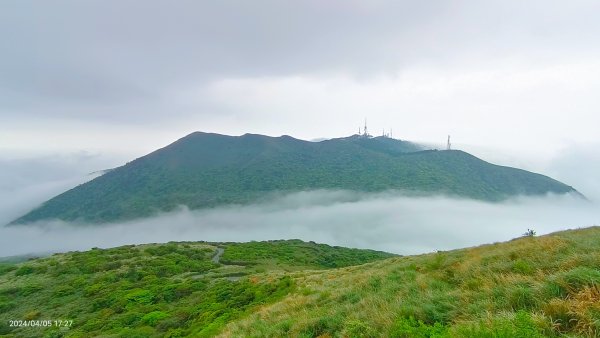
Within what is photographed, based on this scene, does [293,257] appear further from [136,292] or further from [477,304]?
[477,304]

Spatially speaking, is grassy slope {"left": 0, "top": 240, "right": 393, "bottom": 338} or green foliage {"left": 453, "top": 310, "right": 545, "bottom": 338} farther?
grassy slope {"left": 0, "top": 240, "right": 393, "bottom": 338}

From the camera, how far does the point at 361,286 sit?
14.1 meters

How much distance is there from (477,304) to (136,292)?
123 ft

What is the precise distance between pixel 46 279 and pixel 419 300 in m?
61.8

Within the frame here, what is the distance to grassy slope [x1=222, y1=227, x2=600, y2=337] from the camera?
5.96m

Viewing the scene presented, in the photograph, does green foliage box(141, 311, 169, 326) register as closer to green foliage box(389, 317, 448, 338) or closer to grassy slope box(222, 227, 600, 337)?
grassy slope box(222, 227, 600, 337)

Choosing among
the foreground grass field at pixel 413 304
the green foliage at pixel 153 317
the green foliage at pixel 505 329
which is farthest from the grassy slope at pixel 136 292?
the green foliage at pixel 505 329

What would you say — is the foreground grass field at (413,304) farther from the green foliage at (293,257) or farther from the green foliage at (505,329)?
the green foliage at (293,257)

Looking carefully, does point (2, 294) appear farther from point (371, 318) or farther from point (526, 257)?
point (526, 257)

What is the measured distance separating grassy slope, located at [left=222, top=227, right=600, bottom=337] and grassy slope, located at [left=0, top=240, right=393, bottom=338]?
735cm

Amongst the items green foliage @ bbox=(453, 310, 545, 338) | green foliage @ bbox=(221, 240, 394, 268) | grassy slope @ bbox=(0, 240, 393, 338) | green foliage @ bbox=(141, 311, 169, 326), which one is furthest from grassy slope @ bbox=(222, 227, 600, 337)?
green foliage @ bbox=(221, 240, 394, 268)

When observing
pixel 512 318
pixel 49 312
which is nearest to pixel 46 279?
pixel 49 312

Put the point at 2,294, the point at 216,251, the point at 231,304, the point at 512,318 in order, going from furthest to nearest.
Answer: the point at 216,251 → the point at 2,294 → the point at 231,304 → the point at 512,318

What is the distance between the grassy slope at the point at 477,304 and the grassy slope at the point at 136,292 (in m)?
7.35
